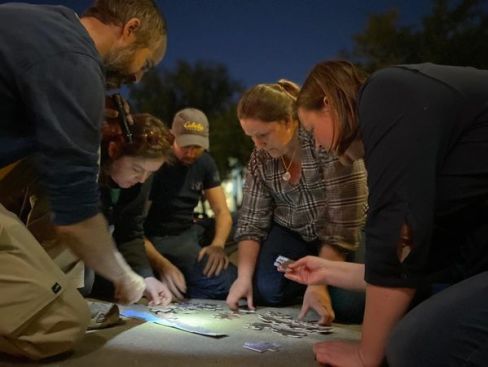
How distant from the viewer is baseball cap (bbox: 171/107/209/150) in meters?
4.12

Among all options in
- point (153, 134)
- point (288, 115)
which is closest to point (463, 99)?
point (288, 115)

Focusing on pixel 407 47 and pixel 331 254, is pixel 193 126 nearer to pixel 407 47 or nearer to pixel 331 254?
pixel 331 254

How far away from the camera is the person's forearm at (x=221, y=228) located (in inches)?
156

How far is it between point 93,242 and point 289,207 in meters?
1.60

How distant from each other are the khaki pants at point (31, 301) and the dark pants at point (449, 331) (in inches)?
46.2

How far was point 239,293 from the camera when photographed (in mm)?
3215

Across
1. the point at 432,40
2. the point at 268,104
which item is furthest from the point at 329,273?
the point at 432,40

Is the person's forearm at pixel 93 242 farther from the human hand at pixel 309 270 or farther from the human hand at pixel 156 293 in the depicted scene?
the human hand at pixel 156 293

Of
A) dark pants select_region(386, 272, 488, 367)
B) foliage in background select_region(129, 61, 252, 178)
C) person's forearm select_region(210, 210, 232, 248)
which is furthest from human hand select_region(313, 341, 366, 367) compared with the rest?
foliage in background select_region(129, 61, 252, 178)

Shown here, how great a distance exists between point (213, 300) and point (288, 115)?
1232 millimetres

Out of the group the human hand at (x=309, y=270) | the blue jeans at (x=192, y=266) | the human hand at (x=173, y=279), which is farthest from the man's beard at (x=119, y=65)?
the blue jeans at (x=192, y=266)

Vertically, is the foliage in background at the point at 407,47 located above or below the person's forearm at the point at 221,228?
above

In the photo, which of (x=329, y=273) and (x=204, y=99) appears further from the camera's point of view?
(x=204, y=99)

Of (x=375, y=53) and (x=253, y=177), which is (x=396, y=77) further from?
(x=375, y=53)
